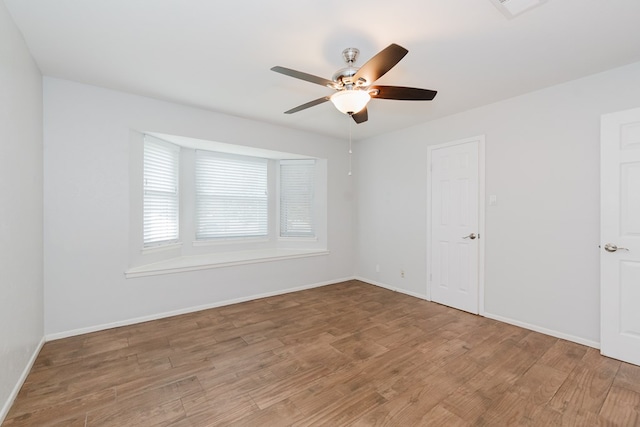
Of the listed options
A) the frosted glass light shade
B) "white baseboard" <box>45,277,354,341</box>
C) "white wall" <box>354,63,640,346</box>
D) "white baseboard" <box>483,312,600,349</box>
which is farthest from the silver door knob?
"white baseboard" <box>45,277,354,341</box>

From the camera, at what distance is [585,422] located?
5.75ft

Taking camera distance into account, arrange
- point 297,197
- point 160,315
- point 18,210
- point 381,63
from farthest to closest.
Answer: point 297,197 → point 160,315 → point 18,210 → point 381,63

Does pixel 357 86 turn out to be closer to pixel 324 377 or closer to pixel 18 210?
pixel 324 377

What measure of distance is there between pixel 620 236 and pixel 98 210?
5.09 meters

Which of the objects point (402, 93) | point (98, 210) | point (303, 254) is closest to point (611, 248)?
point (402, 93)

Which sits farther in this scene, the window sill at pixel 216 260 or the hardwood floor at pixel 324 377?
the window sill at pixel 216 260

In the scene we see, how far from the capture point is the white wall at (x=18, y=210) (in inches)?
71.8

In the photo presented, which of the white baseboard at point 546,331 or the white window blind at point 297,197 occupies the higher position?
the white window blind at point 297,197

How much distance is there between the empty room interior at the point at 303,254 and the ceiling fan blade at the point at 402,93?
0.08ft

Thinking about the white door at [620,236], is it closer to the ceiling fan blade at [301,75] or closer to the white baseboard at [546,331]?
the white baseboard at [546,331]

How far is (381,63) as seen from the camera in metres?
1.84

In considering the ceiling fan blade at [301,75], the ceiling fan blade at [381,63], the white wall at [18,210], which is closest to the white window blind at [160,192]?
the white wall at [18,210]

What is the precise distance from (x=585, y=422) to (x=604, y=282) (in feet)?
4.70

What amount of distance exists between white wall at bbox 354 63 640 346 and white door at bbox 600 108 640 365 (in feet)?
0.38
